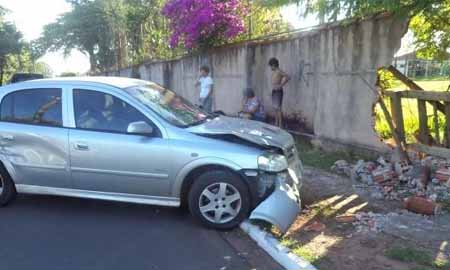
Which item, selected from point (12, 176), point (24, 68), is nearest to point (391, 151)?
point (12, 176)

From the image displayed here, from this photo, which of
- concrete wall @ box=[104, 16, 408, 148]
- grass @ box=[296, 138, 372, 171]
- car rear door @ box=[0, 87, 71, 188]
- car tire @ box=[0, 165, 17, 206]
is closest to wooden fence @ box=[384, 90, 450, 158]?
concrete wall @ box=[104, 16, 408, 148]

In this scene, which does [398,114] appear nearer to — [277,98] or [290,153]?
[290,153]

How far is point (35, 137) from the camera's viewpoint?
5.34m

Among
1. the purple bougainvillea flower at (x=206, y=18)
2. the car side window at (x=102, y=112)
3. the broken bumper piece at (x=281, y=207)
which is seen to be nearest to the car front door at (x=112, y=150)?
the car side window at (x=102, y=112)

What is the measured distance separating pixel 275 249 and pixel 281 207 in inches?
19.4

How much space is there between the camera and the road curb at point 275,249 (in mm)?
3848

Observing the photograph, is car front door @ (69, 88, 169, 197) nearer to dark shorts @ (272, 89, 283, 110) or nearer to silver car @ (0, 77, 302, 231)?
silver car @ (0, 77, 302, 231)

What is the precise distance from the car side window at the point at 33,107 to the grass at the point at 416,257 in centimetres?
391

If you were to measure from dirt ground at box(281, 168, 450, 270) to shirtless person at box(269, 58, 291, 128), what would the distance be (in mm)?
3689

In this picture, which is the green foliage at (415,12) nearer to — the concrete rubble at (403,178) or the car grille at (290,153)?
the concrete rubble at (403,178)

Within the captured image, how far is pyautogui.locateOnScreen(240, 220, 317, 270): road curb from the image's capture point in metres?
3.85

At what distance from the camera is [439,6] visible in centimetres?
584

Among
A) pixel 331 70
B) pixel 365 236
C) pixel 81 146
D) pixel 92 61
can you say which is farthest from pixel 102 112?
pixel 92 61

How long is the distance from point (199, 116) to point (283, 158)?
Answer: 1.38m
